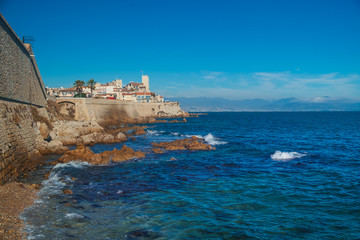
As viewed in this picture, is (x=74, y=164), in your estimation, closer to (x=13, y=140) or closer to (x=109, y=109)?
(x=13, y=140)

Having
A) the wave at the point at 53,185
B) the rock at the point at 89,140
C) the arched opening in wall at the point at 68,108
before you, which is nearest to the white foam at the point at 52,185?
the wave at the point at 53,185

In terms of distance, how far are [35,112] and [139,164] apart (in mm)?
15825

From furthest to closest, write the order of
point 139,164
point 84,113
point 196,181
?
point 84,113, point 139,164, point 196,181

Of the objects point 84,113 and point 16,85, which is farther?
point 84,113

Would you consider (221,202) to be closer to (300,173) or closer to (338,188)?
(338,188)

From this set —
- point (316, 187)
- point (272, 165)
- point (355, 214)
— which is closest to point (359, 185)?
point (316, 187)

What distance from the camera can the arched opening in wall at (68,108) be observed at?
5477 centimetres

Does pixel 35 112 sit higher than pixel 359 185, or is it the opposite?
pixel 35 112

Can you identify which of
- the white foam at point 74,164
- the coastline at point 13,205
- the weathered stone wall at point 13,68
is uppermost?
the weathered stone wall at point 13,68

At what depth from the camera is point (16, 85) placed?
2195 cm

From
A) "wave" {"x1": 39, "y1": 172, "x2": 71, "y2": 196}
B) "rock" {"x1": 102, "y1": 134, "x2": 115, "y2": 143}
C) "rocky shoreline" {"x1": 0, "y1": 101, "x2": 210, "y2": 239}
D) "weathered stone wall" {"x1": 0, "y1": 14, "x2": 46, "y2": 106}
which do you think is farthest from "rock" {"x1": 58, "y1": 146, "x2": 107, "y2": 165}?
"rock" {"x1": 102, "y1": 134, "x2": 115, "y2": 143}

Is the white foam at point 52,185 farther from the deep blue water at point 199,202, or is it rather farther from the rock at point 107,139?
the rock at point 107,139

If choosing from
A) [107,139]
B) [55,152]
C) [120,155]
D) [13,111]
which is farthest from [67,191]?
[107,139]

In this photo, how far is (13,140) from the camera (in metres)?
16.7
